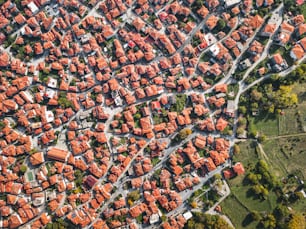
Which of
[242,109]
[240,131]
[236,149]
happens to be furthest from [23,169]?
[242,109]

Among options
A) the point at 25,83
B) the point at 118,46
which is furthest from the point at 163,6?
the point at 25,83

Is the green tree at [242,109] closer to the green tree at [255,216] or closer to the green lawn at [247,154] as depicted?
the green lawn at [247,154]

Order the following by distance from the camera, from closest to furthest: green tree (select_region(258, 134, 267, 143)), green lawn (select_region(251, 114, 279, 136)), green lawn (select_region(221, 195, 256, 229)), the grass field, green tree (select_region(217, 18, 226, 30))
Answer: green tree (select_region(258, 134, 267, 143))
green lawn (select_region(221, 195, 256, 229))
the grass field
green lawn (select_region(251, 114, 279, 136))
green tree (select_region(217, 18, 226, 30))

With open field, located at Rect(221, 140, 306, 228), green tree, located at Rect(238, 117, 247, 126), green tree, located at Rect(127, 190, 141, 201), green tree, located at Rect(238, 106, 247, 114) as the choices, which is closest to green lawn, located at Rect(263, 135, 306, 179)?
open field, located at Rect(221, 140, 306, 228)

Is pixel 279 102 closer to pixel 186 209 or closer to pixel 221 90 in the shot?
pixel 221 90

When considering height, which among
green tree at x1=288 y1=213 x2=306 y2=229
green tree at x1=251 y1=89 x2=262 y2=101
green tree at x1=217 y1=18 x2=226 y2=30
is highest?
green tree at x1=217 y1=18 x2=226 y2=30

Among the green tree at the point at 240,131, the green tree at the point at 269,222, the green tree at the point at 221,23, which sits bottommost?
the green tree at the point at 269,222

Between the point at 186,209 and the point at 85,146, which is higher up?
the point at 85,146

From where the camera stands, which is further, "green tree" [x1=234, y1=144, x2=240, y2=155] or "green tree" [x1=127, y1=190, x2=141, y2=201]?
"green tree" [x1=127, y1=190, x2=141, y2=201]

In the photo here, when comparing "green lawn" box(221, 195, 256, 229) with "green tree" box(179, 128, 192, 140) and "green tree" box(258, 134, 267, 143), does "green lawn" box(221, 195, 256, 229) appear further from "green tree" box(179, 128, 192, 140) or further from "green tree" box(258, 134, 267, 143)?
"green tree" box(179, 128, 192, 140)

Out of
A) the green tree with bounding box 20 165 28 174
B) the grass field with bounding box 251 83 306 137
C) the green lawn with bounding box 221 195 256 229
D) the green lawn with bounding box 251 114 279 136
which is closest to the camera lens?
the green lawn with bounding box 221 195 256 229

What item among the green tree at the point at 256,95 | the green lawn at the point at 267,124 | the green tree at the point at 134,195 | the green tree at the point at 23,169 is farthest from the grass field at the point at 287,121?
the green tree at the point at 23,169
